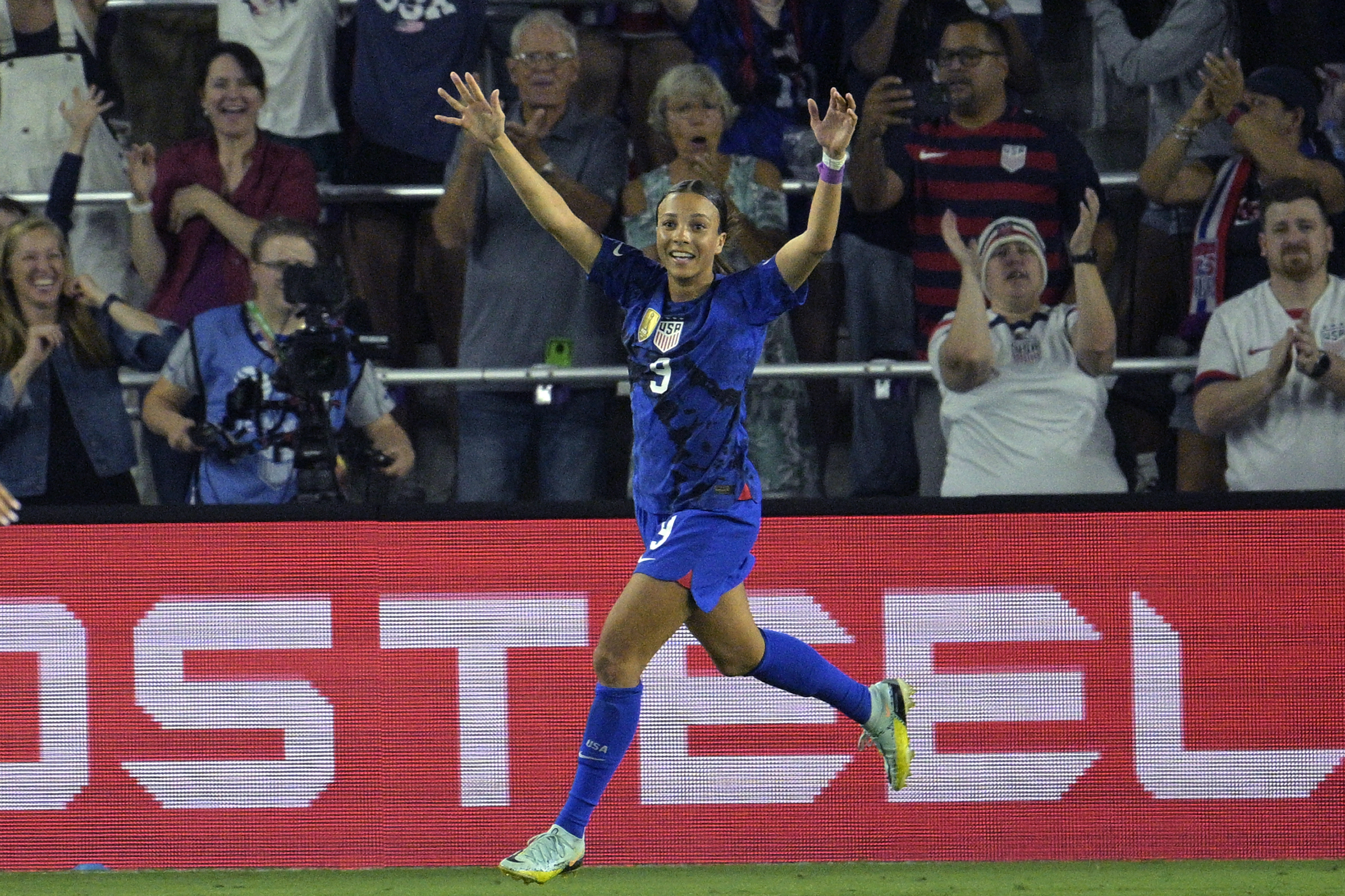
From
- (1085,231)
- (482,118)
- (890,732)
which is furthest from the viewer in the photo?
(1085,231)

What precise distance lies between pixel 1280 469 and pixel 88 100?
16.6ft

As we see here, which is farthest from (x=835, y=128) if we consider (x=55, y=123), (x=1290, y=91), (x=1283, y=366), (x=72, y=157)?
(x=55, y=123)

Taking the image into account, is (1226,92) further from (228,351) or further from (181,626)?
(181,626)

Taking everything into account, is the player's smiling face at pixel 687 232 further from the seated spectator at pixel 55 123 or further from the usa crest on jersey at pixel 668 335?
the seated spectator at pixel 55 123

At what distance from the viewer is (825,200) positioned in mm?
4613

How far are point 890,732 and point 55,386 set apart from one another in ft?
11.4

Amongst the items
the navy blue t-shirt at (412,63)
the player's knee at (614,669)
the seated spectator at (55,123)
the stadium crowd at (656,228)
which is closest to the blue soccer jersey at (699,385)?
the player's knee at (614,669)

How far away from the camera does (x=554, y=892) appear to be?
5.21 meters

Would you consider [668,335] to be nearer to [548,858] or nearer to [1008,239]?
[548,858]

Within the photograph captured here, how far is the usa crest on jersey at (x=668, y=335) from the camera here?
4.75 meters

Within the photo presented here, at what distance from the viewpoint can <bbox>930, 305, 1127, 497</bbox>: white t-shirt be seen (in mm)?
6422

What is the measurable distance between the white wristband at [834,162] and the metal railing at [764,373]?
2.01 m

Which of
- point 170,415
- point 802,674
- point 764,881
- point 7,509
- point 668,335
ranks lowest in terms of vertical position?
point 764,881

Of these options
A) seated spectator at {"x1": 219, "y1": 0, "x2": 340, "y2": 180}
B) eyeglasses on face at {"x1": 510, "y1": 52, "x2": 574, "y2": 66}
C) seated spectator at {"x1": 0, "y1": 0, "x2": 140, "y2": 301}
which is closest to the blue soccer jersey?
eyeglasses on face at {"x1": 510, "y1": 52, "x2": 574, "y2": 66}
